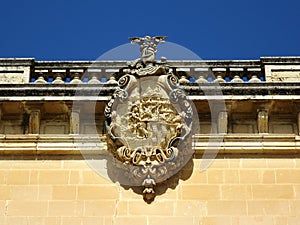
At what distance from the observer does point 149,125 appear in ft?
39.0

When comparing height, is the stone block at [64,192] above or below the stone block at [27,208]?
above

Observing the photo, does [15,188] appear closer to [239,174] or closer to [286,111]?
[239,174]

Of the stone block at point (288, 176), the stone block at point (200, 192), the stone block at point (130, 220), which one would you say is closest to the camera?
the stone block at point (130, 220)

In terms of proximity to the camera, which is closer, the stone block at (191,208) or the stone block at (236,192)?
the stone block at (191,208)

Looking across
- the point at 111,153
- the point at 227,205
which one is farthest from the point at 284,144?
the point at 111,153

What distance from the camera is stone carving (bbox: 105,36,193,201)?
1170 cm

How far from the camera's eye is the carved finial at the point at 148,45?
12.2 meters

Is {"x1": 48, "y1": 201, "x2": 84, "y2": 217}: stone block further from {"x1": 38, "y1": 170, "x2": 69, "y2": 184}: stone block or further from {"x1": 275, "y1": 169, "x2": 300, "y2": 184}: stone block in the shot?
{"x1": 275, "y1": 169, "x2": 300, "y2": 184}: stone block

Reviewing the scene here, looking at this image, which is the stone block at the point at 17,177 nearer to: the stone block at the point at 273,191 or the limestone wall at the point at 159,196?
the limestone wall at the point at 159,196

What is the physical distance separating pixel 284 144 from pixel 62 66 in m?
3.28

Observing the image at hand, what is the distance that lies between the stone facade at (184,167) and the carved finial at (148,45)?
0.35 metres

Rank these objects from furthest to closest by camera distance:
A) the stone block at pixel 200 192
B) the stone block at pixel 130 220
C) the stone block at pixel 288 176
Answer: the stone block at pixel 288 176 < the stone block at pixel 200 192 < the stone block at pixel 130 220

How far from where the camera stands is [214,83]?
39.8ft

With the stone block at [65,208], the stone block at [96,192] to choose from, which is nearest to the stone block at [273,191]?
the stone block at [96,192]
